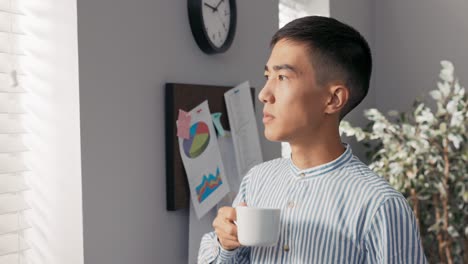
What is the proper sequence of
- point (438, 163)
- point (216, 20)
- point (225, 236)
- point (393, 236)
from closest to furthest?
point (393, 236) → point (225, 236) → point (216, 20) → point (438, 163)

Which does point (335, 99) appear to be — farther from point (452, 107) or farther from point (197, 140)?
point (452, 107)

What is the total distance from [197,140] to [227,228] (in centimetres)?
92

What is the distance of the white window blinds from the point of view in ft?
4.86

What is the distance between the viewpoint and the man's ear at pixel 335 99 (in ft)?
3.59

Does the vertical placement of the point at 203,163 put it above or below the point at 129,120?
below

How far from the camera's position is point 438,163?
303cm

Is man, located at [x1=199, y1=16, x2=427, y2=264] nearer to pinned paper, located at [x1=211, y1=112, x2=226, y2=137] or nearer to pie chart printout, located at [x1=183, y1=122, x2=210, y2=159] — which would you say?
pie chart printout, located at [x1=183, y1=122, x2=210, y2=159]

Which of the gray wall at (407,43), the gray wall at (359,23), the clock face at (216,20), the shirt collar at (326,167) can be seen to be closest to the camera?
the shirt collar at (326,167)

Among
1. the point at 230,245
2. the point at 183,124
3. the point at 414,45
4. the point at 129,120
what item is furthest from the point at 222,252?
the point at 414,45

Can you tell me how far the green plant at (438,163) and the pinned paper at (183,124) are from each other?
4.59 feet

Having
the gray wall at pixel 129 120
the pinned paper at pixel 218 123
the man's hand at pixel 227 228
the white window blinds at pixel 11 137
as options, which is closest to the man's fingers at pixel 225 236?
the man's hand at pixel 227 228

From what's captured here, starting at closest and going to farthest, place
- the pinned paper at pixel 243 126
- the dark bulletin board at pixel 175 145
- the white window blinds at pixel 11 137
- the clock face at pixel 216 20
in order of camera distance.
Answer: the white window blinds at pixel 11 137
the dark bulletin board at pixel 175 145
the clock face at pixel 216 20
the pinned paper at pixel 243 126

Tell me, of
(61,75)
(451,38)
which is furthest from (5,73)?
(451,38)

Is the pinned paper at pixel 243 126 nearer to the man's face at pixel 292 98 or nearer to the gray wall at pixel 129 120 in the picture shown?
the gray wall at pixel 129 120
